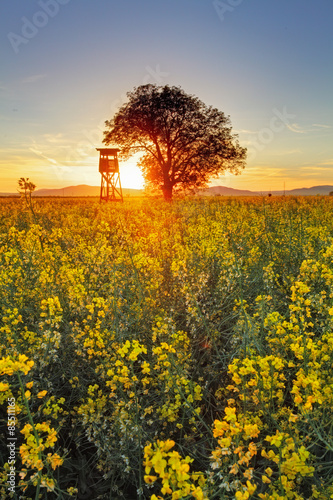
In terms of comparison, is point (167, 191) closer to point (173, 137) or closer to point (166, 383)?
point (173, 137)

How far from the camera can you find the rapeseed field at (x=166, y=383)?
1.67 metres

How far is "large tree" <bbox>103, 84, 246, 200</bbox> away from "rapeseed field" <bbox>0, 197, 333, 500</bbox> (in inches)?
948

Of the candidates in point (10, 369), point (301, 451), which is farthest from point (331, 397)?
point (10, 369)

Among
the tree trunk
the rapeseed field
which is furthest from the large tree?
the rapeseed field

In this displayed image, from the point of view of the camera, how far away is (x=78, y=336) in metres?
2.86

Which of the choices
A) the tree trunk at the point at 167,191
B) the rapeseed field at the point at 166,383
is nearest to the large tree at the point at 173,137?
the tree trunk at the point at 167,191

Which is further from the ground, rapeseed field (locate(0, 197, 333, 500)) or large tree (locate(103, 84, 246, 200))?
large tree (locate(103, 84, 246, 200))


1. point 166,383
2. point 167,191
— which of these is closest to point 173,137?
point 167,191

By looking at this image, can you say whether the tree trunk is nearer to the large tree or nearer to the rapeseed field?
the large tree

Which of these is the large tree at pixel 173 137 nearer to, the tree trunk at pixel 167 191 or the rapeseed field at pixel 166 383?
the tree trunk at pixel 167 191

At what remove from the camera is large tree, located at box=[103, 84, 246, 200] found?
2730cm

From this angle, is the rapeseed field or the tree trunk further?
the tree trunk

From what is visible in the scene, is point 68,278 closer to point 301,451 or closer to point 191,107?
point 301,451

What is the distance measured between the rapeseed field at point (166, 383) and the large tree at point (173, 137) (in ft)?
79.0
